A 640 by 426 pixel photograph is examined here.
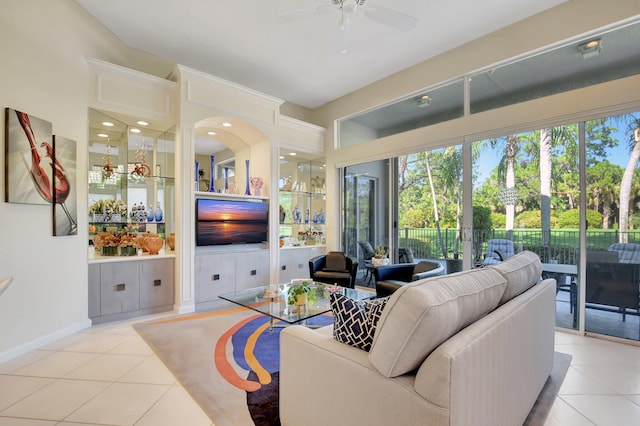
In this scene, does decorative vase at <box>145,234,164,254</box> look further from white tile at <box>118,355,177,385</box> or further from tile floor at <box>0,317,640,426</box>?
white tile at <box>118,355,177,385</box>

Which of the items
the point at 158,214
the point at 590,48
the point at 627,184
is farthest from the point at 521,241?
the point at 158,214

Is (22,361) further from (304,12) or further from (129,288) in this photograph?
(304,12)

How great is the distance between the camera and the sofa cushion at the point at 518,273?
1.72 meters

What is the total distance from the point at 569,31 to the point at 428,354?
3.85 metres

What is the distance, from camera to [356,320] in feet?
→ 4.77

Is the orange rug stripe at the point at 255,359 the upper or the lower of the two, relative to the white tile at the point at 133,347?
upper

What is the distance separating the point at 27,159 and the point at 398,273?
13.3ft

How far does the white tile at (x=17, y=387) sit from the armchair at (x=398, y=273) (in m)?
3.10

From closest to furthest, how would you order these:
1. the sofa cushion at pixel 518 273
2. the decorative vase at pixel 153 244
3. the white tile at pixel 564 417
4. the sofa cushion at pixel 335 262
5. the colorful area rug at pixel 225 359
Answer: the sofa cushion at pixel 518 273
the white tile at pixel 564 417
the colorful area rug at pixel 225 359
the decorative vase at pixel 153 244
the sofa cushion at pixel 335 262

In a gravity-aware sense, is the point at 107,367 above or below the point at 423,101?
below

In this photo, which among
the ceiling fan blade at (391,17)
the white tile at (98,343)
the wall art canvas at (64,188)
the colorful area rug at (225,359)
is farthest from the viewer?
the wall art canvas at (64,188)

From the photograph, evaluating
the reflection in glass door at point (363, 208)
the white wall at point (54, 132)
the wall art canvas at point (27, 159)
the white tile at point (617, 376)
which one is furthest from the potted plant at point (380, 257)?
the wall art canvas at point (27, 159)

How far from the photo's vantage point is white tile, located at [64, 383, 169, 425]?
72.9 inches

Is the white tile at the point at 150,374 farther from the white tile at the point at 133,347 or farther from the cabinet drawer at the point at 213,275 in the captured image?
the cabinet drawer at the point at 213,275
